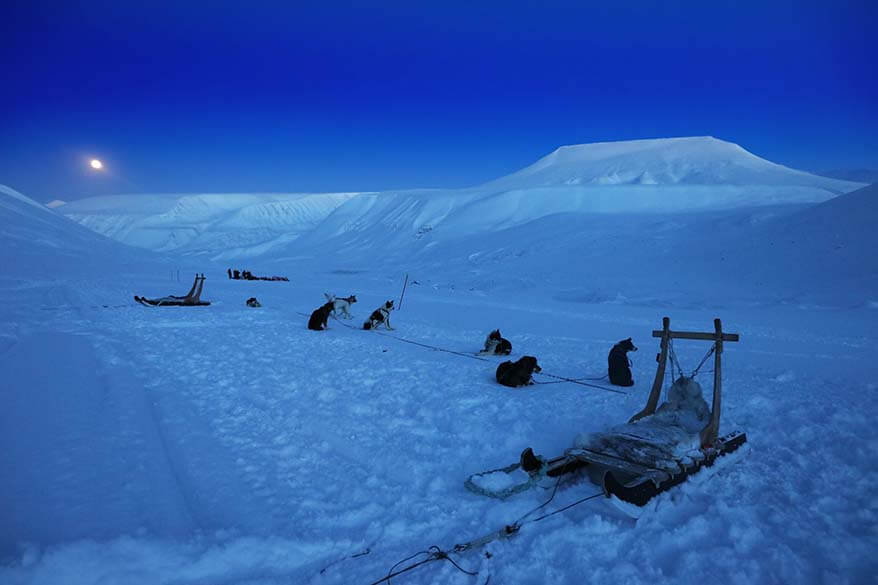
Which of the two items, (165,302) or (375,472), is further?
(165,302)

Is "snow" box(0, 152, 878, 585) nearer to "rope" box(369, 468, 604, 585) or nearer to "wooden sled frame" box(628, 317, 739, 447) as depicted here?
"rope" box(369, 468, 604, 585)

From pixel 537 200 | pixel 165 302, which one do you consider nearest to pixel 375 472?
pixel 165 302

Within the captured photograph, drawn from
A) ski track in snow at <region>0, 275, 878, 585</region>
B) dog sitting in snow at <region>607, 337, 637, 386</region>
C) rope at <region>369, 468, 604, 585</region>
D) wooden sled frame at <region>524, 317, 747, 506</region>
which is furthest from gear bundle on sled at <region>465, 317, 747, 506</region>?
dog sitting in snow at <region>607, 337, 637, 386</region>

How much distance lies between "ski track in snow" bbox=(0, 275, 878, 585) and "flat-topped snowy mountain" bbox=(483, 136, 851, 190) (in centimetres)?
4720

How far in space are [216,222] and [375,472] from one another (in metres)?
107

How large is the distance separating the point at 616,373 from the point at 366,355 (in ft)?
14.5

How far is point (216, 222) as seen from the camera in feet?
328

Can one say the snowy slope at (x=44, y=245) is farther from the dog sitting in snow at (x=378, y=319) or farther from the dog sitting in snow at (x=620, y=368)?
the dog sitting in snow at (x=620, y=368)

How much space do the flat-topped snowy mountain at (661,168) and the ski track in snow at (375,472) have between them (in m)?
47.2

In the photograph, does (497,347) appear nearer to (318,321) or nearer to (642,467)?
(318,321)

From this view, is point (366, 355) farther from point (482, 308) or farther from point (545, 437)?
point (482, 308)

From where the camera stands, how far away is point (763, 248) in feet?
75.0

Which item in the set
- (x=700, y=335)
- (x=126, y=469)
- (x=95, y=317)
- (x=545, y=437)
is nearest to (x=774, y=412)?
(x=700, y=335)

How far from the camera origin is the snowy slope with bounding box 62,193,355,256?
275 ft
